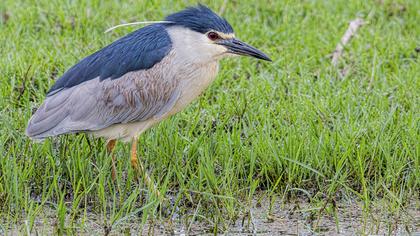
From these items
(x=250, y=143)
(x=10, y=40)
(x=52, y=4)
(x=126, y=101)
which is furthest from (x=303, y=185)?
(x=52, y=4)

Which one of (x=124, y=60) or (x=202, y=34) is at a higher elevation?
(x=202, y=34)

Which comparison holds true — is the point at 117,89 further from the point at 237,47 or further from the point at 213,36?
the point at 237,47

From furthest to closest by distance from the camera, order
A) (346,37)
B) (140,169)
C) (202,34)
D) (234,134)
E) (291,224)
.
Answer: (346,37)
(234,134)
(202,34)
(140,169)
(291,224)

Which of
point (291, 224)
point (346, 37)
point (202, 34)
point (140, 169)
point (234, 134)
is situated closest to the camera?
point (291, 224)

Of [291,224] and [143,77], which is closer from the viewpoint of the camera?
[291,224]

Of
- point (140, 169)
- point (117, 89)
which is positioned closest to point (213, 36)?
point (117, 89)

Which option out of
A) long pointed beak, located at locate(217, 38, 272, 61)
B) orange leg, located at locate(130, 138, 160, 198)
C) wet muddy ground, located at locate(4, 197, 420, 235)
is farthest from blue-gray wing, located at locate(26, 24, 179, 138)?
wet muddy ground, located at locate(4, 197, 420, 235)

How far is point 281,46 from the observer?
8.10m

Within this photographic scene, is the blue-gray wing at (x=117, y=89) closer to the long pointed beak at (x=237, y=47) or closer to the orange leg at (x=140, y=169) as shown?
the orange leg at (x=140, y=169)

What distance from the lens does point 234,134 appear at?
622cm

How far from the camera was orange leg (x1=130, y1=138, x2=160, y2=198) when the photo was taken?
5418 millimetres

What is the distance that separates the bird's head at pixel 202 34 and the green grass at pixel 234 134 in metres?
0.57

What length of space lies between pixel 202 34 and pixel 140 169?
869mm

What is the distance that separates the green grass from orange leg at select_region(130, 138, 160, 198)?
0.19 feet
